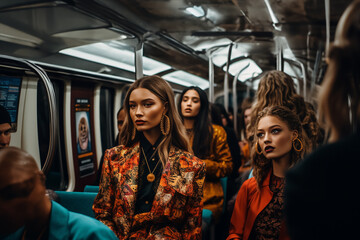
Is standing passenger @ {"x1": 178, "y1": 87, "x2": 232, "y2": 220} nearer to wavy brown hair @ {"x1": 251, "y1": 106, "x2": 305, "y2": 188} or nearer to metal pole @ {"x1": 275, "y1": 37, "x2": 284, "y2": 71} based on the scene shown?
wavy brown hair @ {"x1": 251, "y1": 106, "x2": 305, "y2": 188}

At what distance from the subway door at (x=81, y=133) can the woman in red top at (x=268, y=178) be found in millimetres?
3263

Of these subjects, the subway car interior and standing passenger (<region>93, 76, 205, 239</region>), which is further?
the subway car interior

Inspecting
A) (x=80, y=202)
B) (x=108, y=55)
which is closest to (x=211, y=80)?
(x=108, y=55)

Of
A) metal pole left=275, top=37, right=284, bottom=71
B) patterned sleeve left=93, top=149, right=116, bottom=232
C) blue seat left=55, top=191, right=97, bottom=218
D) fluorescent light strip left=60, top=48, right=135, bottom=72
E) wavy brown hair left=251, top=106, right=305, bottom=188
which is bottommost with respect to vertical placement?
blue seat left=55, top=191, right=97, bottom=218

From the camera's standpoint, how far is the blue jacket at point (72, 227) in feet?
4.39

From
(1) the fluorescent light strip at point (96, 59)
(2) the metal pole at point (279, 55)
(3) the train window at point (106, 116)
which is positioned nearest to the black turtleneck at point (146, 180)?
(1) the fluorescent light strip at point (96, 59)

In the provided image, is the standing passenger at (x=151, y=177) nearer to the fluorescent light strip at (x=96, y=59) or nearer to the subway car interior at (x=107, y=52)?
the subway car interior at (x=107, y=52)

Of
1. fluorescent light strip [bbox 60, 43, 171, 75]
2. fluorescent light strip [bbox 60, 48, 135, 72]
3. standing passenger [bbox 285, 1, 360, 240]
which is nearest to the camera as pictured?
standing passenger [bbox 285, 1, 360, 240]

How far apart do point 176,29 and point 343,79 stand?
4.86m

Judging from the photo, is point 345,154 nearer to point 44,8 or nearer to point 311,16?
point 44,8

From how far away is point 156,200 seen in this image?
216 centimetres

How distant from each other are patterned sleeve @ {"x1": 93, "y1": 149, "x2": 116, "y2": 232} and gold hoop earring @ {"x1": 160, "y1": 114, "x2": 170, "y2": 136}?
35 cm

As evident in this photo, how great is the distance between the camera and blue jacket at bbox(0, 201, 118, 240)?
1338 millimetres

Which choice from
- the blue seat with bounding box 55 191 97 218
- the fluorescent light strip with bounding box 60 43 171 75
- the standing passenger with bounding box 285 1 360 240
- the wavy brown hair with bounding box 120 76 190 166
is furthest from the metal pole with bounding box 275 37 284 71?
the standing passenger with bounding box 285 1 360 240
